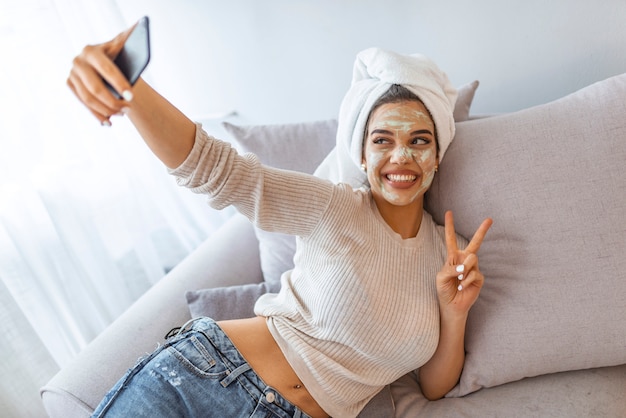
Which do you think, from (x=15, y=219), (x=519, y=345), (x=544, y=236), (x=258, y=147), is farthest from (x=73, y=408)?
(x=544, y=236)

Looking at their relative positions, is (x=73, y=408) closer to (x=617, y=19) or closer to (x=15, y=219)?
(x=15, y=219)

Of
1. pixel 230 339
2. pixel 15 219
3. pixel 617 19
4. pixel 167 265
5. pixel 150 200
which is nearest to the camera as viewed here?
pixel 230 339

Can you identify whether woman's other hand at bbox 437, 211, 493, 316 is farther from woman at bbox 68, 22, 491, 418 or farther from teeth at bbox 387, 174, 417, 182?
teeth at bbox 387, 174, 417, 182

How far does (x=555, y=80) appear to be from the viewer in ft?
4.23

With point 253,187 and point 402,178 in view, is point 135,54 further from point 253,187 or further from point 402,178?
point 402,178

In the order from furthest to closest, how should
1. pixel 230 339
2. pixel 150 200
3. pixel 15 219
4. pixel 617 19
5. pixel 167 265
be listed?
pixel 167 265, pixel 150 200, pixel 15 219, pixel 617 19, pixel 230 339

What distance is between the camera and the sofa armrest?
95cm

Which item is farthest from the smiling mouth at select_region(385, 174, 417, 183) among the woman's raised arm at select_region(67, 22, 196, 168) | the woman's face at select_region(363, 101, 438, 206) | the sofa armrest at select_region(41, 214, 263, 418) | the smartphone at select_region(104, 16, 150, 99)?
the sofa armrest at select_region(41, 214, 263, 418)

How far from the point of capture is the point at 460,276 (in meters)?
0.89

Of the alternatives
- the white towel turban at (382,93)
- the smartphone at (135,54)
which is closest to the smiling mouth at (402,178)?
the white towel turban at (382,93)

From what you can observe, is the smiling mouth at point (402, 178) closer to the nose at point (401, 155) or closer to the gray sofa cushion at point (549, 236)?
the nose at point (401, 155)

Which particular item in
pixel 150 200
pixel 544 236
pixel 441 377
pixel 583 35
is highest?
pixel 583 35

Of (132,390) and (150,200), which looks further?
(150,200)

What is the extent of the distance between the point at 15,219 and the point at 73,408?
0.62m
